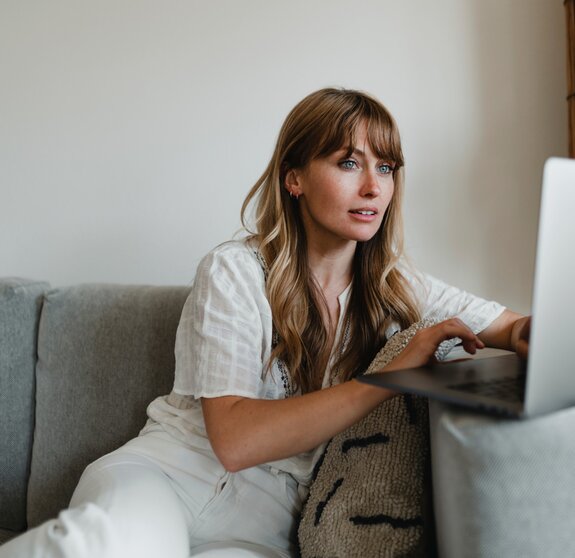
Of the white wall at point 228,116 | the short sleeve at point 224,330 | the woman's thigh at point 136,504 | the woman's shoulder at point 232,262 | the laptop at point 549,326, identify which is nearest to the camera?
the laptop at point 549,326

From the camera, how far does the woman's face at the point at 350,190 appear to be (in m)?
1.26

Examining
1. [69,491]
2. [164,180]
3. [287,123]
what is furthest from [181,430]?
[164,180]

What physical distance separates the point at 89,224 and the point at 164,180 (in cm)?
26

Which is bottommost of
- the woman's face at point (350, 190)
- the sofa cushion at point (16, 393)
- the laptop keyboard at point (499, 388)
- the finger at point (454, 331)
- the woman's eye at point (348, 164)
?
the sofa cushion at point (16, 393)

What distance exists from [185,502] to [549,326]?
736mm

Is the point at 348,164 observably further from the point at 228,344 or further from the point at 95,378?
the point at 95,378

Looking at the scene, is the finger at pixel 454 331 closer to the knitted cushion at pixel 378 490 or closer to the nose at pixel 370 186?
the knitted cushion at pixel 378 490

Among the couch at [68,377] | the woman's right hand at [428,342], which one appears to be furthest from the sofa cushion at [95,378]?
the woman's right hand at [428,342]

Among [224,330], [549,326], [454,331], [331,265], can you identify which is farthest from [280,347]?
[549,326]

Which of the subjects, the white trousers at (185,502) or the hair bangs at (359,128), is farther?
the hair bangs at (359,128)

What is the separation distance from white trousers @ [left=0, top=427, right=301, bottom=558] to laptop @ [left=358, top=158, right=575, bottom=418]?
43 centimetres

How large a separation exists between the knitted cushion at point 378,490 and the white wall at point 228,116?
2.10 feet

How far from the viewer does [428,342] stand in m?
0.96

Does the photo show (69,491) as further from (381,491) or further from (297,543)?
(381,491)
